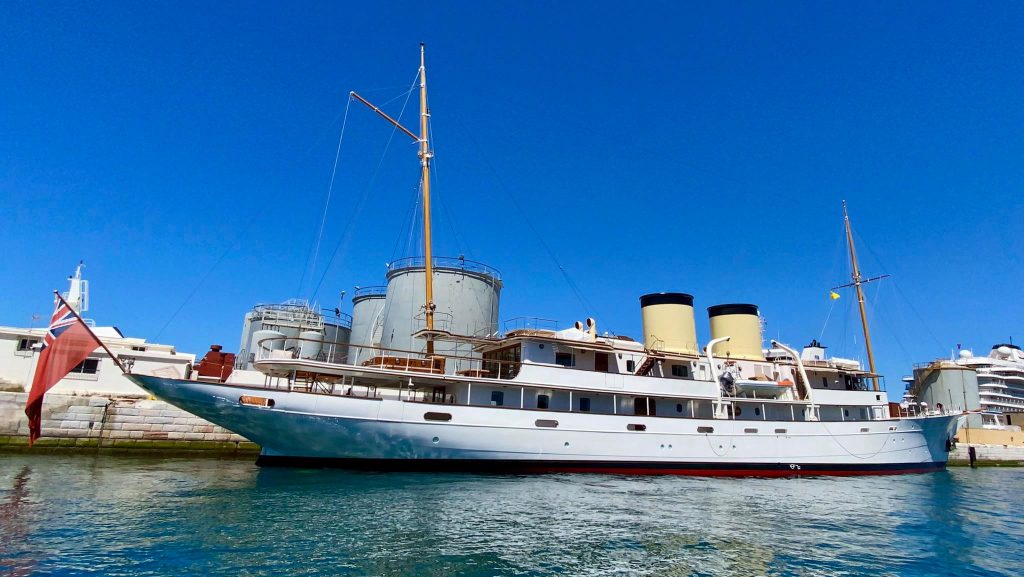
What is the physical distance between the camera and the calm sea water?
861 cm

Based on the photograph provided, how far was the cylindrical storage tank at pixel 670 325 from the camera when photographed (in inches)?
1016

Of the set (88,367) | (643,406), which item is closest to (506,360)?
(643,406)

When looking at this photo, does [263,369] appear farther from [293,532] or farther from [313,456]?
[293,532]

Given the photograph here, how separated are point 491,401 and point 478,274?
12.7 m

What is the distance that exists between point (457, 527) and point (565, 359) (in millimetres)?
12434

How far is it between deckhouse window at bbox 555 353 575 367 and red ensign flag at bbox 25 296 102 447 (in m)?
15.8

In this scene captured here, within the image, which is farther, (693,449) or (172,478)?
(693,449)

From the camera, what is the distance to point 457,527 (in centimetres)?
1105

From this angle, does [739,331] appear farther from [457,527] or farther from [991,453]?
[991,453]

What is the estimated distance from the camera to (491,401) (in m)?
21.0

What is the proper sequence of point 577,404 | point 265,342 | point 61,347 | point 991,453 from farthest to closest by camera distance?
point 991,453 < point 265,342 < point 577,404 < point 61,347

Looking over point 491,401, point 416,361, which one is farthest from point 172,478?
point 491,401

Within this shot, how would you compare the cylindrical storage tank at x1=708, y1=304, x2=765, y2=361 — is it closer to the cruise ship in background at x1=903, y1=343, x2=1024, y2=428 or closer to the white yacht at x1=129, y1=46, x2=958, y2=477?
the white yacht at x1=129, y1=46, x2=958, y2=477

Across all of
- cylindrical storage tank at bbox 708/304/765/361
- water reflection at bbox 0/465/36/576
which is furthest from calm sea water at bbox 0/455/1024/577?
cylindrical storage tank at bbox 708/304/765/361
